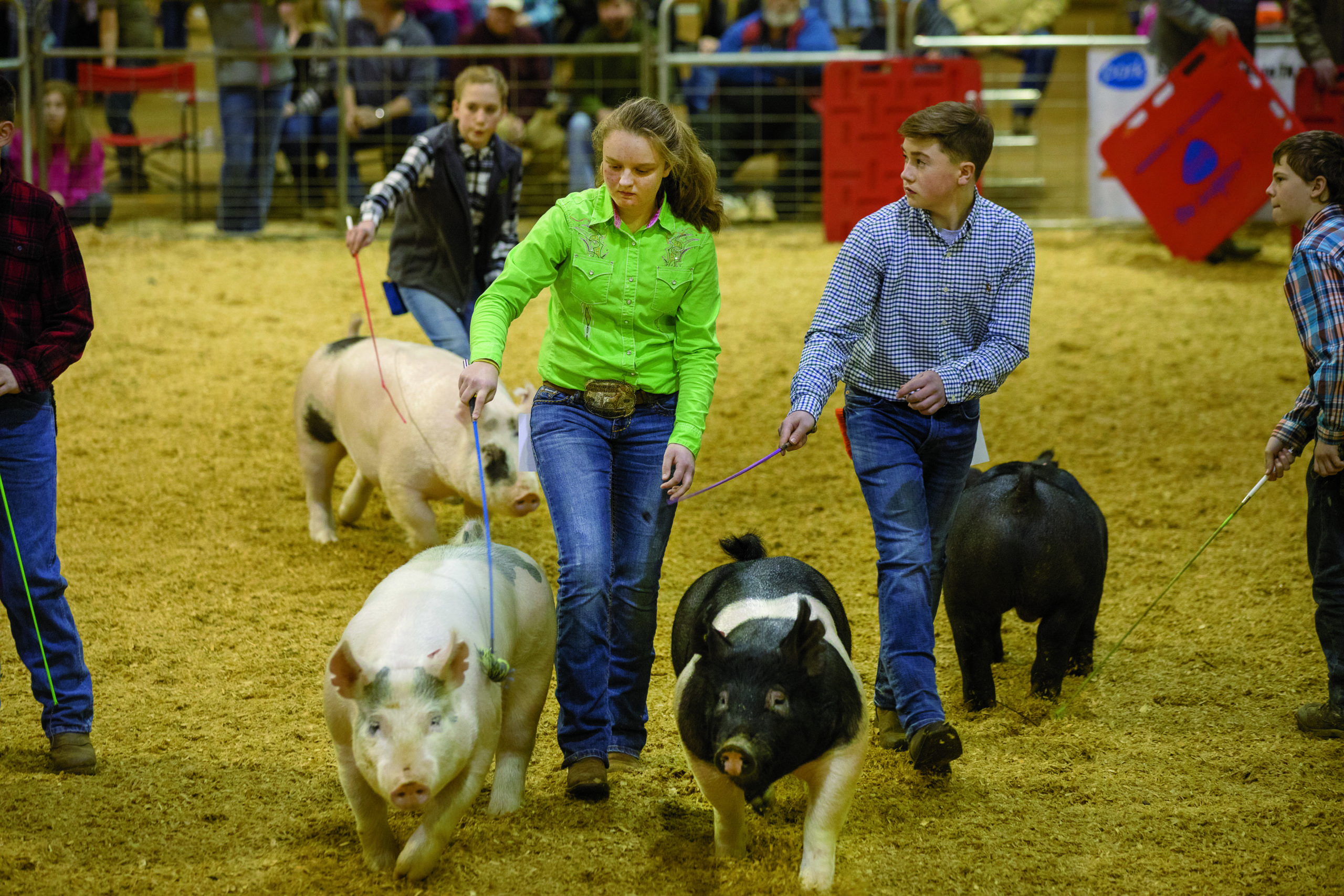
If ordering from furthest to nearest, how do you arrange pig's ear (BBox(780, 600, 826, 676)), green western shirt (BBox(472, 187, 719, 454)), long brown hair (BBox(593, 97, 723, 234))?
green western shirt (BBox(472, 187, 719, 454)), long brown hair (BBox(593, 97, 723, 234)), pig's ear (BBox(780, 600, 826, 676))

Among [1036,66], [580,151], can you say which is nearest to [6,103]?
[580,151]

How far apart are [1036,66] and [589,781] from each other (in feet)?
33.6

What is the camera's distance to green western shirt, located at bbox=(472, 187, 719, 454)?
3.77m

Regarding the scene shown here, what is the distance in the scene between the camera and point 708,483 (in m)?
7.00

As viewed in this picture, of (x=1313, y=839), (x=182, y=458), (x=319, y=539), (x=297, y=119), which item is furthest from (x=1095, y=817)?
(x=297, y=119)

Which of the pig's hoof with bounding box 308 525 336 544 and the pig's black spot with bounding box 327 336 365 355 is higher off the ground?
the pig's black spot with bounding box 327 336 365 355

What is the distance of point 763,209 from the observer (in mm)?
12109

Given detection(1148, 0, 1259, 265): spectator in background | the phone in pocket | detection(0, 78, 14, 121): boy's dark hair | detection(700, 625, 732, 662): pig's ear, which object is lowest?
detection(700, 625, 732, 662): pig's ear

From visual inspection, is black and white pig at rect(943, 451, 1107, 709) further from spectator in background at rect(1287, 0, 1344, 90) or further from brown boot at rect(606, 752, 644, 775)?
spectator in background at rect(1287, 0, 1344, 90)

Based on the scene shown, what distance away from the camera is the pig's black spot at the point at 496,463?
5629mm

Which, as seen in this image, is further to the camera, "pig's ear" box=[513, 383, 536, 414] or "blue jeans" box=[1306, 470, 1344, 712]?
"pig's ear" box=[513, 383, 536, 414]

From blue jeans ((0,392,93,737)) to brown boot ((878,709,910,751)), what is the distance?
8.04 feet

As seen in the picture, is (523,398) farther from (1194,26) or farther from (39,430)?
(1194,26)

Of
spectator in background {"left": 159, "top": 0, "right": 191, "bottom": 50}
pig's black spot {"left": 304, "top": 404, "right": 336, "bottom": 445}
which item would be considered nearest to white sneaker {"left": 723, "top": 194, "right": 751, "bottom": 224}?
spectator in background {"left": 159, "top": 0, "right": 191, "bottom": 50}
